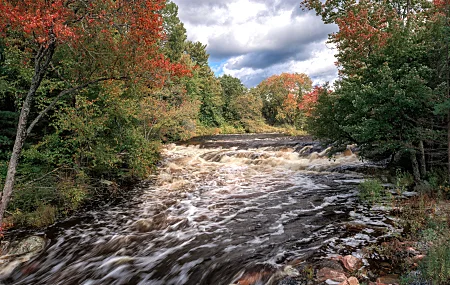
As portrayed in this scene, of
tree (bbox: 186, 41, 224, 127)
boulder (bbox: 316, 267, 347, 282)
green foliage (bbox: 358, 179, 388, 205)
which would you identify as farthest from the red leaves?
tree (bbox: 186, 41, 224, 127)

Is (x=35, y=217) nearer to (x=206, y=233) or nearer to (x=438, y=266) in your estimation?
(x=206, y=233)

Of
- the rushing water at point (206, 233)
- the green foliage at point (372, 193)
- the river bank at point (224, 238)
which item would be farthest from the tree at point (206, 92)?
the green foliage at point (372, 193)

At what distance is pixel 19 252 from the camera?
227 inches

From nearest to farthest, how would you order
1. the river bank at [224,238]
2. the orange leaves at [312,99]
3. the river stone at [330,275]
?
the river stone at [330,275] → the river bank at [224,238] → the orange leaves at [312,99]

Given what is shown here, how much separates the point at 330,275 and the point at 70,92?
7.05 meters

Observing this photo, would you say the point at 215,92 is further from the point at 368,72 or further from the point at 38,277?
the point at 38,277

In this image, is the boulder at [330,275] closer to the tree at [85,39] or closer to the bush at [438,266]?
the bush at [438,266]

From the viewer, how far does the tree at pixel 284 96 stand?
4816cm

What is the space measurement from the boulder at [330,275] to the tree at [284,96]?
Answer: 42576 millimetres

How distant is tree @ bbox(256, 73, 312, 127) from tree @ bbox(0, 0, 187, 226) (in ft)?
134

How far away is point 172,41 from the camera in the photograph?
37.8 metres

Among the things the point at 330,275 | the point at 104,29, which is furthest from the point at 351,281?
the point at 104,29

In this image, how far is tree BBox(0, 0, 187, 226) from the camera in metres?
5.09

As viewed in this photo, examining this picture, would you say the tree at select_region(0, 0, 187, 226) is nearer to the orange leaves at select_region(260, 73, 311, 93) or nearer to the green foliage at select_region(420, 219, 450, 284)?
the green foliage at select_region(420, 219, 450, 284)
